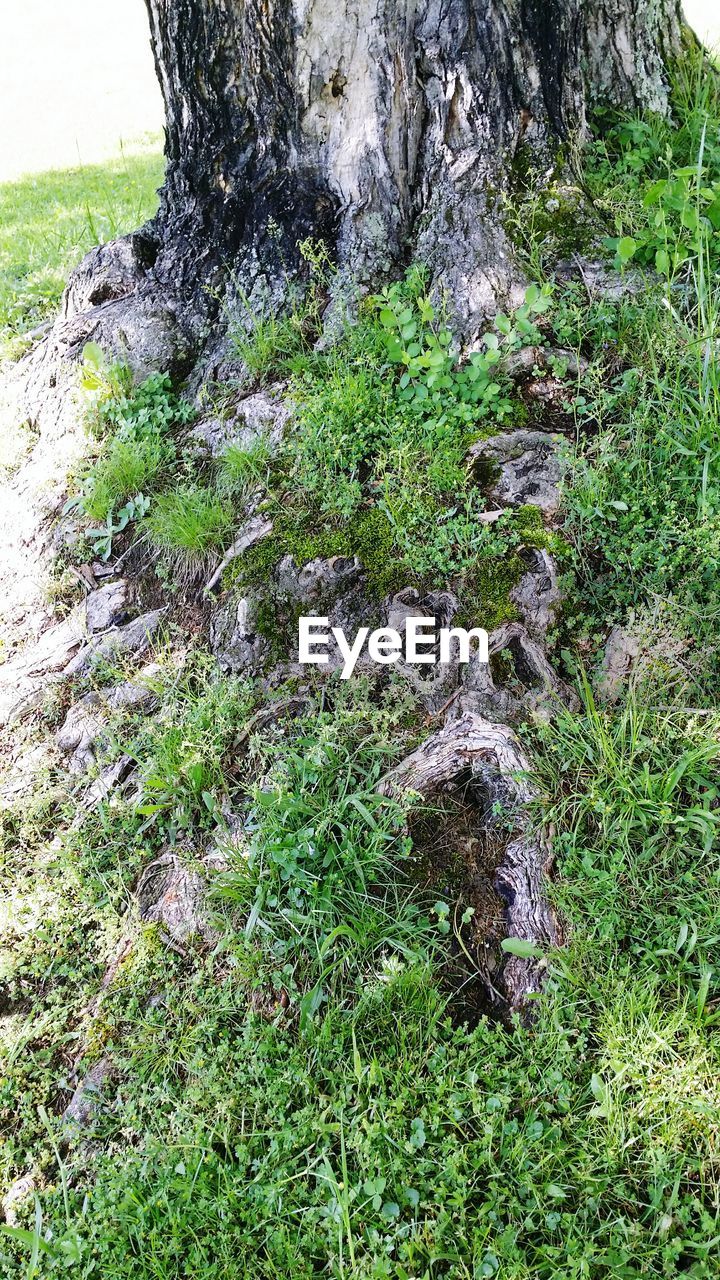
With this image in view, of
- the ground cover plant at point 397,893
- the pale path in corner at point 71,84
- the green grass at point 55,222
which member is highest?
the pale path in corner at point 71,84

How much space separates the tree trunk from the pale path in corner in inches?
207

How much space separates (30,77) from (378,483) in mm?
12611

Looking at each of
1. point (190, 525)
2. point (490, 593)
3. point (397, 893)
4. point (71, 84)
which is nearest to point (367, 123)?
point (190, 525)

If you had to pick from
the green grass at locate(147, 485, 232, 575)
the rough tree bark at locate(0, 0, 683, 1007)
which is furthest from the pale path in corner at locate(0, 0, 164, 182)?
the green grass at locate(147, 485, 232, 575)

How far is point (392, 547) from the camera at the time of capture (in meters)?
3.30

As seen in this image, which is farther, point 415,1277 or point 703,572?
point 703,572

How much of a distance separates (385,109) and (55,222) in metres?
4.55

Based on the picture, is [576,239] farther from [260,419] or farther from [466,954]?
[466,954]

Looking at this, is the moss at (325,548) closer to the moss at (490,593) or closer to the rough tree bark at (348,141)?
the moss at (490,593)

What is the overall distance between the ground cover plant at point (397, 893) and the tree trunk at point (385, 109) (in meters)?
0.23

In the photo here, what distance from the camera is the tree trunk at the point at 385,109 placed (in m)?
3.53

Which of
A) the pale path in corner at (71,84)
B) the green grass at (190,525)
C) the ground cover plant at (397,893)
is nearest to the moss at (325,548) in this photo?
the ground cover plant at (397,893)

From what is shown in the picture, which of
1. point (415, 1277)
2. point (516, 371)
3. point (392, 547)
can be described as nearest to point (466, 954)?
point (415, 1277)

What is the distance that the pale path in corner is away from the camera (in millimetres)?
9953
